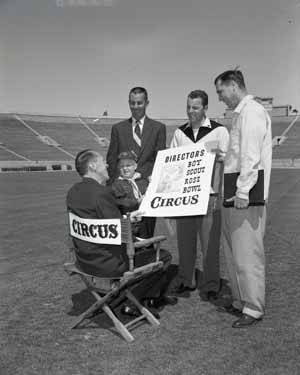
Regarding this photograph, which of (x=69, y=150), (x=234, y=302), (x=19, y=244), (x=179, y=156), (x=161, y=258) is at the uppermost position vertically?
(x=179, y=156)

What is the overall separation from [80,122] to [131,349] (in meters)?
65.9

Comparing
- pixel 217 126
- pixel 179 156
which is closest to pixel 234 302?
pixel 179 156

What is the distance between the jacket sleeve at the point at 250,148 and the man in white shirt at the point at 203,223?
0.75 meters

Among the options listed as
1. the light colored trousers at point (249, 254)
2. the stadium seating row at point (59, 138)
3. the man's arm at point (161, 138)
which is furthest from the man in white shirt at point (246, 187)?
the stadium seating row at point (59, 138)

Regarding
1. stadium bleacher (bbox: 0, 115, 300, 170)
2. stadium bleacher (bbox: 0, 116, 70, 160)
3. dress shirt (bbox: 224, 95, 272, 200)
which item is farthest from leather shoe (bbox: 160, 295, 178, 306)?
stadium bleacher (bbox: 0, 116, 70, 160)

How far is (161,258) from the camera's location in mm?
4266

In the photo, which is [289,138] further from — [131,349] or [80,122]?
[131,349]

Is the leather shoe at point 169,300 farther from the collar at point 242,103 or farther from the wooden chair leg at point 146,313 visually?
the collar at point 242,103

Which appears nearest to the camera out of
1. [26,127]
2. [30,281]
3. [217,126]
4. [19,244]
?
[217,126]

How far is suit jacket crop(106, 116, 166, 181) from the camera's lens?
505 cm

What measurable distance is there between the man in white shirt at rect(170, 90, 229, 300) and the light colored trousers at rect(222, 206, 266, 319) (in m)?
0.67

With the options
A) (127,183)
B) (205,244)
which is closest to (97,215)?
(127,183)

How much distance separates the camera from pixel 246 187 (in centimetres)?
385

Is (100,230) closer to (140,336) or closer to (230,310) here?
(140,336)
